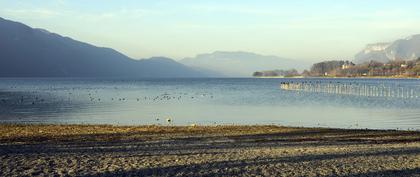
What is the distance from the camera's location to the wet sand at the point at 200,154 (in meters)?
15.0

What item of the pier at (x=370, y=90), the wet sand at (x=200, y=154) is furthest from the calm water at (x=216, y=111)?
the pier at (x=370, y=90)

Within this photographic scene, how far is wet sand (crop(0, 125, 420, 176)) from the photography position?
15.0m

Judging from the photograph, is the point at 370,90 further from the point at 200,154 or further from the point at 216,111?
the point at 200,154

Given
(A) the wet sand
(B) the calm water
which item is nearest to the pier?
(B) the calm water

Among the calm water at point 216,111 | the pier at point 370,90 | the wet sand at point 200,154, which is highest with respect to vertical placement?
the wet sand at point 200,154

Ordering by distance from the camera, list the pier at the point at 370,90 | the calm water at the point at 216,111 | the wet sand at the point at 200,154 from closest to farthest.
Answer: the wet sand at the point at 200,154 < the calm water at the point at 216,111 < the pier at the point at 370,90

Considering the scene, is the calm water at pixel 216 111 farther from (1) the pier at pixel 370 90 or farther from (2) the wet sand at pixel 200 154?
(1) the pier at pixel 370 90

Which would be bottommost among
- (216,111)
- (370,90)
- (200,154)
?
(370,90)

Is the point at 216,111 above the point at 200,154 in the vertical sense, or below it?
below

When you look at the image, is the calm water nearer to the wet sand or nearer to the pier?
the wet sand

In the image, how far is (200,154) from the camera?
18.7 metres

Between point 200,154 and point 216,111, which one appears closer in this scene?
point 200,154

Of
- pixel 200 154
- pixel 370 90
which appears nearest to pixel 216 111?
pixel 200 154

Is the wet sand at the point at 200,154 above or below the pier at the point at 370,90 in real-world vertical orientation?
Result: above
